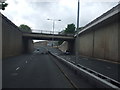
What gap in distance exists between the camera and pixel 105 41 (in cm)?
4041

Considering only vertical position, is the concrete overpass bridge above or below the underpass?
above

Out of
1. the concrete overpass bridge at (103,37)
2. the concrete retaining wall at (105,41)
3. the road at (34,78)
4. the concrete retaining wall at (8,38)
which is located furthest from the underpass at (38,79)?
the concrete retaining wall at (8,38)

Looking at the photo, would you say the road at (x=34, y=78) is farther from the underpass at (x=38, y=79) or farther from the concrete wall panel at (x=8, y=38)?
the concrete wall panel at (x=8, y=38)

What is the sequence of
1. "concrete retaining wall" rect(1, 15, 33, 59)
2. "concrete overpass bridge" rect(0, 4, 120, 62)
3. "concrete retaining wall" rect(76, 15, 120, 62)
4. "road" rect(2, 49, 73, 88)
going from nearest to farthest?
"road" rect(2, 49, 73, 88) → "concrete overpass bridge" rect(0, 4, 120, 62) → "concrete retaining wall" rect(76, 15, 120, 62) → "concrete retaining wall" rect(1, 15, 33, 59)

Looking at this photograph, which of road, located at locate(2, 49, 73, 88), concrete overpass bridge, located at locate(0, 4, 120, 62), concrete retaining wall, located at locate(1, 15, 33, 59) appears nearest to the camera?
road, located at locate(2, 49, 73, 88)

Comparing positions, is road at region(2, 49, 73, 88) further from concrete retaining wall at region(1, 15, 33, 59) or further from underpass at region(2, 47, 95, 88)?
concrete retaining wall at region(1, 15, 33, 59)

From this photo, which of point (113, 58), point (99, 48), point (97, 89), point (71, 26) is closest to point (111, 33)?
point (113, 58)

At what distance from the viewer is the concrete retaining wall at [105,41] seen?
34.6m

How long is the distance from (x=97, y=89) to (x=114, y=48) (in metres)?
26.7

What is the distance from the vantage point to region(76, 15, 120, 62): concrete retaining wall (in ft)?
113

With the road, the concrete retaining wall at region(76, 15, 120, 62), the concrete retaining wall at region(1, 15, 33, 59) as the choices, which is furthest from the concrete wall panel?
the road

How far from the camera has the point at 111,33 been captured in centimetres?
3716

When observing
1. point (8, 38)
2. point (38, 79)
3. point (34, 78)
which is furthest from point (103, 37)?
point (38, 79)

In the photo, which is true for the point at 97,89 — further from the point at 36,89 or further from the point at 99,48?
the point at 99,48
